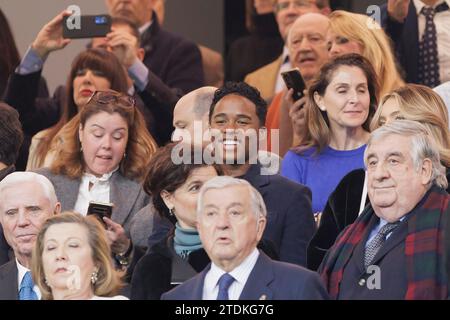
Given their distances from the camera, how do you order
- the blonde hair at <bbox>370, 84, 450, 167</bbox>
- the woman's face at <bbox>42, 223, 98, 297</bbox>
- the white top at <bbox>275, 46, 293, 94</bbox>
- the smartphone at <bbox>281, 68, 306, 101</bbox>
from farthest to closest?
the white top at <bbox>275, 46, 293, 94</bbox> → the smartphone at <bbox>281, 68, 306, 101</bbox> → the blonde hair at <bbox>370, 84, 450, 167</bbox> → the woman's face at <bbox>42, 223, 98, 297</bbox>

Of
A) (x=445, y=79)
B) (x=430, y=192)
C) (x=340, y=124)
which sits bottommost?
(x=430, y=192)

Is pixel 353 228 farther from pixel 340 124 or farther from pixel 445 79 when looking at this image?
pixel 445 79

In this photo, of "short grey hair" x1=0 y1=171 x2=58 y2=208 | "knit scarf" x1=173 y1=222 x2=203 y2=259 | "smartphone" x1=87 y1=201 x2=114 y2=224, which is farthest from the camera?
"smartphone" x1=87 y1=201 x2=114 y2=224

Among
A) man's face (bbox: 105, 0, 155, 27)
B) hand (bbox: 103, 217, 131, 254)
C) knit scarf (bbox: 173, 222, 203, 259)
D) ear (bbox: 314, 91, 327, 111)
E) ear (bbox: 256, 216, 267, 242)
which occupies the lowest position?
ear (bbox: 256, 216, 267, 242)

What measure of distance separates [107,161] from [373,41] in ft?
4.58

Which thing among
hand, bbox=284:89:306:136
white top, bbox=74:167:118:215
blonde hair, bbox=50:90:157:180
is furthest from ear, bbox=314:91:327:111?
white top, bbox=74:167:118:215

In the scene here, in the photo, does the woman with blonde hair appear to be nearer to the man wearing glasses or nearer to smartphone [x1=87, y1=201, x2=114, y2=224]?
smartphone [x1=87, y1=201, x2=114, y2=224]

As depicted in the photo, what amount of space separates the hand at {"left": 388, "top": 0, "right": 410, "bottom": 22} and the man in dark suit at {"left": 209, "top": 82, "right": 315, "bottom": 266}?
1.23 m

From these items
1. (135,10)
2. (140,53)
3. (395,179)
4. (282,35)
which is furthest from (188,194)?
(135,10)

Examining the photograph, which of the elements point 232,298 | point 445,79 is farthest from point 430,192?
point 445,79

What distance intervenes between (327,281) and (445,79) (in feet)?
6.74

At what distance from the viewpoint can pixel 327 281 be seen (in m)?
5.23

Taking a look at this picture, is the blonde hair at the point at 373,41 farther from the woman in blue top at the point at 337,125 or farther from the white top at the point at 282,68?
the white top at the point at 282,68

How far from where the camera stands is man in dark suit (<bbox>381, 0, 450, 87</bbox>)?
6.97 meters
